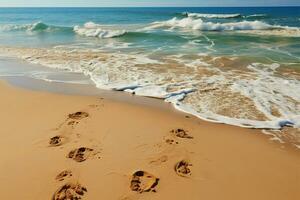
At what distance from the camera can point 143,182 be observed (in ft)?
12.8

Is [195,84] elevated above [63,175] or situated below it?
below

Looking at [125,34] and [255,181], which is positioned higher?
[255,181]

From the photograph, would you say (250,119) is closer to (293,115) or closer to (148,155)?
(293,115)

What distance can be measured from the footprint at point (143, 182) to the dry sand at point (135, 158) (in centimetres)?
1

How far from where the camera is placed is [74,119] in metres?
5.89

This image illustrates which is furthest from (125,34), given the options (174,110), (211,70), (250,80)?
(174,110)

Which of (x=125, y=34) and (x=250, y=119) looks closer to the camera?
(x=250, y=119)

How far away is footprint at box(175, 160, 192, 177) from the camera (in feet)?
13.4

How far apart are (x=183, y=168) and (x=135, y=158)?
28.8 inches

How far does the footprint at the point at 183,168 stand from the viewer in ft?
13.4

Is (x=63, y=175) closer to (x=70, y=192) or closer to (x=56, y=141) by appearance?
(x=70, y=192)

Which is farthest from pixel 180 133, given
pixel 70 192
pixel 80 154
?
pixel 70 192

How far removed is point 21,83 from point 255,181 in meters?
7.06

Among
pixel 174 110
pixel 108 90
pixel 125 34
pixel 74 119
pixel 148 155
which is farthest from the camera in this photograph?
pixel 125 34
